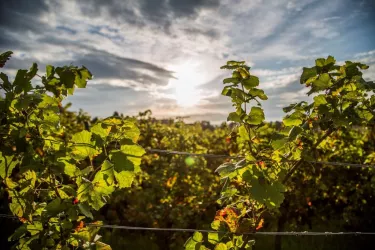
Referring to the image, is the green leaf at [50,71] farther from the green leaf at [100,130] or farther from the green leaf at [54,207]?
the green leaf at [54,207]

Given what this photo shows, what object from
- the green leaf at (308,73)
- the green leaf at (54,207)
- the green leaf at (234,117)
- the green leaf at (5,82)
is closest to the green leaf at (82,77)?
the green leaf at (5,82)

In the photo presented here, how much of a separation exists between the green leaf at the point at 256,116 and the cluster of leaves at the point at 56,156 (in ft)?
2.47

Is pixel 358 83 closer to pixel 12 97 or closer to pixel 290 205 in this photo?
pixel 12 97

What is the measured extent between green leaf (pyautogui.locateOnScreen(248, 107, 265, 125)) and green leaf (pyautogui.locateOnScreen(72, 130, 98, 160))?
38.1 inches

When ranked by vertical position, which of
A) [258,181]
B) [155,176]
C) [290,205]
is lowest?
[290,205]

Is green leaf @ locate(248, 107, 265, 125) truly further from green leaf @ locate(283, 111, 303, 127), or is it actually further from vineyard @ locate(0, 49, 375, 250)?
green leaf @ locate(283, 111, 303, 127)

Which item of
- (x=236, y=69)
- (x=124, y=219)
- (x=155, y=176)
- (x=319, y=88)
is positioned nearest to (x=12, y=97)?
(x=236, y=69)

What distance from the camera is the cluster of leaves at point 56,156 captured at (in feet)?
5.48

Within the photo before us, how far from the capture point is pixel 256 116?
2.04 meters

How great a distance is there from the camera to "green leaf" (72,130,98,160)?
1768 millimetres

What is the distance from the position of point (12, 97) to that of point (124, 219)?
18.9 ft

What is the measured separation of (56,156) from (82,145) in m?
0.15

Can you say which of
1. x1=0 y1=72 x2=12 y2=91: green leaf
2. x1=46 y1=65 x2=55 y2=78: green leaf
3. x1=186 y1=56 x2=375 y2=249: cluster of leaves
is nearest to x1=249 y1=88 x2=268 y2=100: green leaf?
x1=186 y1=56 x2=375 y2=249: cluster of leaves

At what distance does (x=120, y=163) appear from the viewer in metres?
1.62
